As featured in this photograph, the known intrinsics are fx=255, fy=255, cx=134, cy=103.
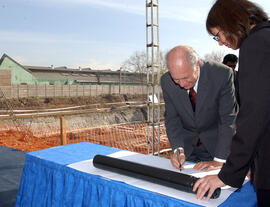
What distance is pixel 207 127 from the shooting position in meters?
2.05

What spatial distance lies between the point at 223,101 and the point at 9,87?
27.3 m

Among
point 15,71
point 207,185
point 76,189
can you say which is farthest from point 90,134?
point 15,71

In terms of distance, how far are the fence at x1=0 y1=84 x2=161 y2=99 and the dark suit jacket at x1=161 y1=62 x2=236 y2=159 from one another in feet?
87.5

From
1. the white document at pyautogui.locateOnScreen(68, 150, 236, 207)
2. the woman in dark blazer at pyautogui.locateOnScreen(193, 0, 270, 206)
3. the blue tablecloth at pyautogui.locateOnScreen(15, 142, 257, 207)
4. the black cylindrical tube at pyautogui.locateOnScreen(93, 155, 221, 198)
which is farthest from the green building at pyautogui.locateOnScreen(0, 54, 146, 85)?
the woman in dark blazer at pyautogui.locateOnScreen(193, 0, 270, 206)

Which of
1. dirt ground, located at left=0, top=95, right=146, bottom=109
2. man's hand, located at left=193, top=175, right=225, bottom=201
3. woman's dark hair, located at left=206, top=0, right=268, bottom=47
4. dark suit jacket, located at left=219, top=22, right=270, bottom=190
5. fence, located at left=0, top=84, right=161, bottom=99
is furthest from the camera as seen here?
fence, located at left=0, top=84, right=161, bottom=99

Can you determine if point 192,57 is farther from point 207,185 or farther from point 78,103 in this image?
point 78,103

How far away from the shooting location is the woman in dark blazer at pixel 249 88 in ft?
2.89

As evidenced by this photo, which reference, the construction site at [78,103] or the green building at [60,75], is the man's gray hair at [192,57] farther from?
the green building at [60,75]

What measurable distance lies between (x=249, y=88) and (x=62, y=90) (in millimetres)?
31414

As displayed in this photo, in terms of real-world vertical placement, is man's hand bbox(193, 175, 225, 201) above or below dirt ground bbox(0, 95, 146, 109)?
above

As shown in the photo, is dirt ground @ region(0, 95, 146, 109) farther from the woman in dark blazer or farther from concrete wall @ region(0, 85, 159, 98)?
the woman in dark blazer

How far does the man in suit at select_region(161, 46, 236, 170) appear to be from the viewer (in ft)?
6.18

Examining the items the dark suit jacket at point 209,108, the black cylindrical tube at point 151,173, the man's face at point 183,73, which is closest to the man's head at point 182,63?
the man's face at point 183,73

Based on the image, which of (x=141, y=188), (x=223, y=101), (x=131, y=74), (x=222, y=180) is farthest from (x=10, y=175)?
(x=131, y=74)
